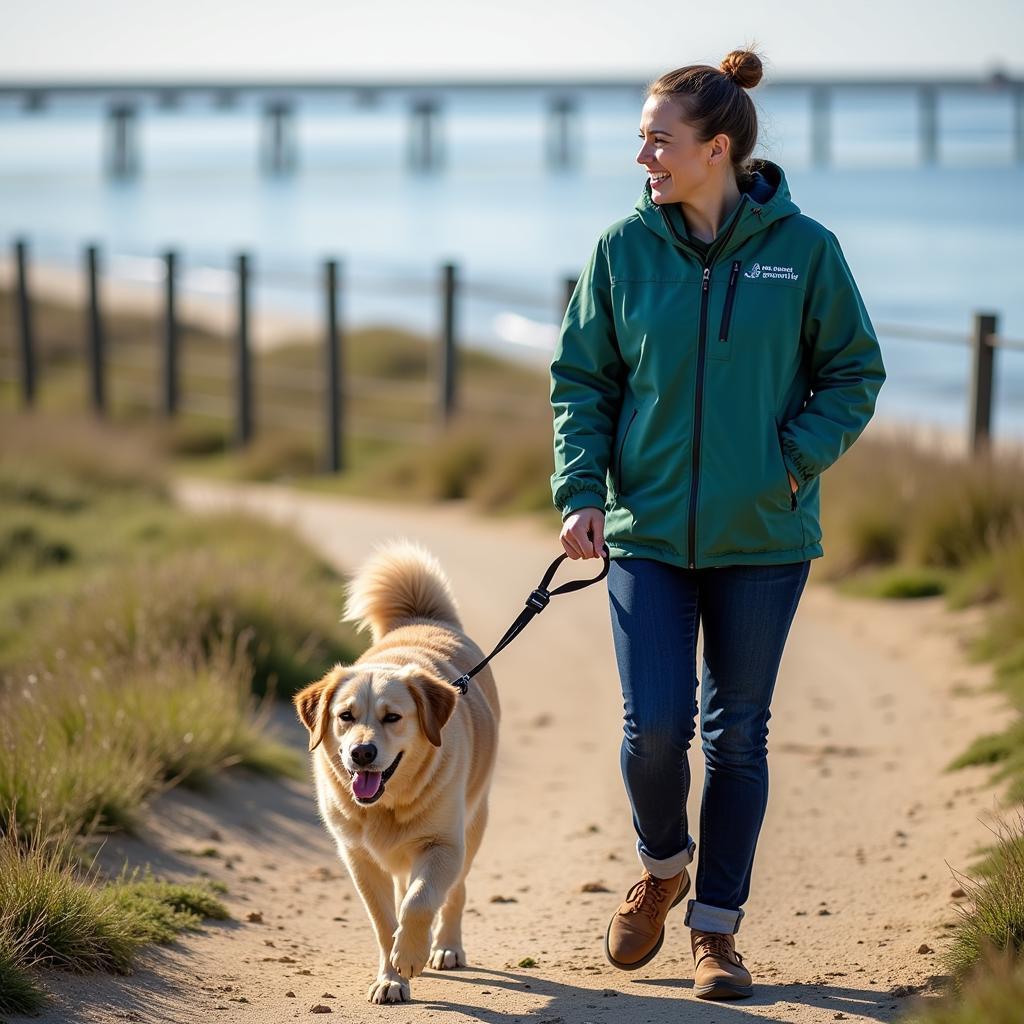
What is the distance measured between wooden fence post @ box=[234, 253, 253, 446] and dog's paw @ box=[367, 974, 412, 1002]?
15.7m

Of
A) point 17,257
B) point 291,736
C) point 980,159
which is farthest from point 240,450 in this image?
point 980,159

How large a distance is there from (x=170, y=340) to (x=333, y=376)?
398cm

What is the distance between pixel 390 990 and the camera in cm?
411

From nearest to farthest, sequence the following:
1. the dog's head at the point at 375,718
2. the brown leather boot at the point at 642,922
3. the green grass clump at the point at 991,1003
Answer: the green grass clump at the point at 991,1003, the dog's head at the point at 375,718, the brown leather boot at the point at 642,922

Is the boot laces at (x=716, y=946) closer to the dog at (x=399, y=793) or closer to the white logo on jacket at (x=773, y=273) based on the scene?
the dog at (x=399, y=793)

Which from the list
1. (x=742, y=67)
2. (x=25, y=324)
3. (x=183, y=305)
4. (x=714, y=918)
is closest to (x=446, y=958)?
(x=714, y=918)

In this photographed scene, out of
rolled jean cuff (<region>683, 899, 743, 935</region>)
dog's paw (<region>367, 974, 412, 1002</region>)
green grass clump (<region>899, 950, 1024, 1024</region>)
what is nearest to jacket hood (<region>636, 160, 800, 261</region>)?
rolled jean cuff (<region>683, 899, 743, 935</region>)

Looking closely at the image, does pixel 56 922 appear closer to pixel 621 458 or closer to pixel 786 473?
pixel 621 458

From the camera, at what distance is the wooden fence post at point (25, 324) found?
21.9m

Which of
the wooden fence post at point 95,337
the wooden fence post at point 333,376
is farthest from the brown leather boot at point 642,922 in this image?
Result: the wooden fence post at point 95,337

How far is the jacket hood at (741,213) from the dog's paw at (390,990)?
6.71 ft

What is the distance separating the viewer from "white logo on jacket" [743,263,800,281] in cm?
381

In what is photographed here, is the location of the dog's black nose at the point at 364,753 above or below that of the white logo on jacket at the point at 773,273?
below

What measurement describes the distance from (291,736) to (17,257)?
1672 cm
